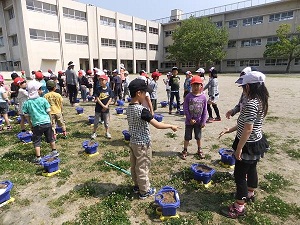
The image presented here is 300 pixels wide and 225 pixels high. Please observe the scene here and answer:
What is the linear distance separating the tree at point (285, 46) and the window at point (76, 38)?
32.6 metres

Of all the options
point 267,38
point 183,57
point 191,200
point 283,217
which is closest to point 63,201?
point 191,200

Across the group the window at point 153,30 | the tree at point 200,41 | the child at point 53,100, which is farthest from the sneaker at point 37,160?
the window at point 153,30

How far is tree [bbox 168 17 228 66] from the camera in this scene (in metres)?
39.8

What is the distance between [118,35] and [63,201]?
4210 centimetres

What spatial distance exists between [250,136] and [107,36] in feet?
135

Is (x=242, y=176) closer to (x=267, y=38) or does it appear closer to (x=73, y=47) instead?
(x=73, y=47)

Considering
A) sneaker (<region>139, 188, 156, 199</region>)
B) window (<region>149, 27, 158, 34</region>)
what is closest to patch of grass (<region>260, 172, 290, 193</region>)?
sneaker (<region>139, 188, 156, 199</region>)

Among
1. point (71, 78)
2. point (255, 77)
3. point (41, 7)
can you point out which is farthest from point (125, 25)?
point (255, 77)

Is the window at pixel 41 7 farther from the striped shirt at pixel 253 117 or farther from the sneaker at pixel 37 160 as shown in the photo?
the striped shirt at pixel 253 117

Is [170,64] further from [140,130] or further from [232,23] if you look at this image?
[140,130]

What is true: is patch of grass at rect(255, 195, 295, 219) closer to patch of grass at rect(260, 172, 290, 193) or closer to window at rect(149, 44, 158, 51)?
patch of grass at rect(260, 172, 290, 193)

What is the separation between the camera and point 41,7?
29562mm

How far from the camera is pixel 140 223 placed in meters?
3.10

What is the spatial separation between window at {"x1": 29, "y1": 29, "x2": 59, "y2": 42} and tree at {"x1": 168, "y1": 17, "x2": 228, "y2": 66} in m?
23.0
